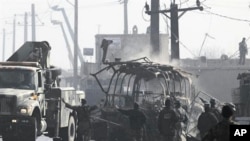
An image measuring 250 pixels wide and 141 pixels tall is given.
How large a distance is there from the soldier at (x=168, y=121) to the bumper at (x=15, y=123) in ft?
12.3

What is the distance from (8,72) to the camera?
1948 centimetres

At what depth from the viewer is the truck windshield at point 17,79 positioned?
19.2m

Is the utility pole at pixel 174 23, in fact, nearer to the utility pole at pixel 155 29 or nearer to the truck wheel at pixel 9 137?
the utility pole at pixel 155 29

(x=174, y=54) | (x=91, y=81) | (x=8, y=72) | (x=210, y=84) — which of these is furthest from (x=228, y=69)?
(x=8, y=72)

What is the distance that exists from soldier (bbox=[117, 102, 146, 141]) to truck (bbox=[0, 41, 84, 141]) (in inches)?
103

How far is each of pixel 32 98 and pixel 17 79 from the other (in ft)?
3.25

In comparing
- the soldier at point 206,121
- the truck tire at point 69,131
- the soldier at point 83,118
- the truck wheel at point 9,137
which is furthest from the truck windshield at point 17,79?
the soldier at point 206,121

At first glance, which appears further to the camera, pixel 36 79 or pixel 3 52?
pixel 3 52

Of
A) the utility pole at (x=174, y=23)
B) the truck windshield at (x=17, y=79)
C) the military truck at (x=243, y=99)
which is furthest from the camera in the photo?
the utility pole at (x=174, y=23)

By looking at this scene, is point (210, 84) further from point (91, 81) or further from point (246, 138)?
point (246, 138)

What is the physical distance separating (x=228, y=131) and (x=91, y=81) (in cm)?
4138

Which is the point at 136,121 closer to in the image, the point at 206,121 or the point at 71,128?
the point at 206,121

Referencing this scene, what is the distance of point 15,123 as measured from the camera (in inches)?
720

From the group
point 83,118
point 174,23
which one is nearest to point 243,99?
point 83,118
